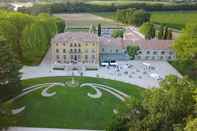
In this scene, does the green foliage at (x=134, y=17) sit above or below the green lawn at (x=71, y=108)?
above

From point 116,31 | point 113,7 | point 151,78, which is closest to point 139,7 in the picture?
point 113,7

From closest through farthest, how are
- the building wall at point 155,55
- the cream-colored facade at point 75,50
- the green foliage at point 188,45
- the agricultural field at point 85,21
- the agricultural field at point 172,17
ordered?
the green foliage at point 188,45, the cream-colored facade at point 75,50, the building wall at point 155,55, the agricultural field at point 85,21, the agricultural field at point 172,17

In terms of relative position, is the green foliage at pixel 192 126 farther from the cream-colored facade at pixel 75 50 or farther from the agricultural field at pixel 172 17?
the agricultural field at pixel 172 17

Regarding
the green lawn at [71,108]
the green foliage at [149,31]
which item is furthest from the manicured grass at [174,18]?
the green lawn at [71,108]

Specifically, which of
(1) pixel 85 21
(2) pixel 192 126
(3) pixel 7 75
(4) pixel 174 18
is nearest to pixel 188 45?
(3) pixel 7 75

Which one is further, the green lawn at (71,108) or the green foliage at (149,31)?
the green foliage at (149,31)

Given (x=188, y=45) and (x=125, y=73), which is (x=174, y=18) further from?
(x=125, y=73)
